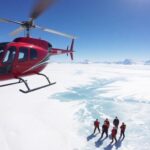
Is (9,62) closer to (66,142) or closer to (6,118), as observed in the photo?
(66,142)

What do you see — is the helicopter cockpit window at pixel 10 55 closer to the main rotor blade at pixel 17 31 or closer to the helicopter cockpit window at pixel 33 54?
the helicopter cockpit window at pixel 33 54

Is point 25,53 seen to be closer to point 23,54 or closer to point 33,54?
point 23,54

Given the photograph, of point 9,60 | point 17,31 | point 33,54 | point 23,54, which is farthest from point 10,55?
point 17,31

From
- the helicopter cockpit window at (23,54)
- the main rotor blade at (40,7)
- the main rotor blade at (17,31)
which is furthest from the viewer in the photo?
the main rotor blade at (17,31)

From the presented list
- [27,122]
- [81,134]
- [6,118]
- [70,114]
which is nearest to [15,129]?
[27,122]

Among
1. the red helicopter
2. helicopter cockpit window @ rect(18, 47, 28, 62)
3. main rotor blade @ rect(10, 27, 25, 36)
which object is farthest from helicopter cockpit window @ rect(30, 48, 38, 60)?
main rotor blade @ rect(10, 27, 25, 36)

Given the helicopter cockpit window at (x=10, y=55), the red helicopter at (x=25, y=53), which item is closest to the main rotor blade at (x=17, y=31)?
the red helicopter at (x=25, y=53)

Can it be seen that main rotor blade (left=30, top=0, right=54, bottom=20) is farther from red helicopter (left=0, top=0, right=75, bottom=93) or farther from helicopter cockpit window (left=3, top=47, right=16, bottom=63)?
helicopter cockpit window (left=3, top=47, right=16, bottom=63)

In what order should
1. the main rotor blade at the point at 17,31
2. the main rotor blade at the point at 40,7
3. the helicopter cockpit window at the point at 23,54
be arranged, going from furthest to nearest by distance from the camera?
the main rotor blade at the point at 17,31
the helicopter cockpit window at the point at 23,54
the main rotor blade at the point at 40,7
